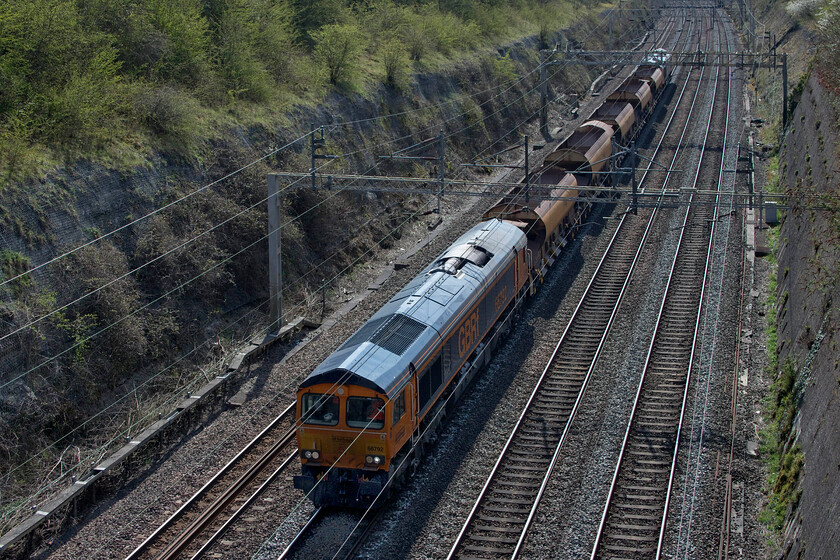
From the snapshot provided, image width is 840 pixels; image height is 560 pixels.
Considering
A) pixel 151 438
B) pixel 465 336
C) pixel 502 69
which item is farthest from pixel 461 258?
pixel 502 69

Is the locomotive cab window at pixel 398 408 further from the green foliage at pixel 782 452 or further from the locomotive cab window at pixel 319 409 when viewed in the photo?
the green foliage at pixel 782 452

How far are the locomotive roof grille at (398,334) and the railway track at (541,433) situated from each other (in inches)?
126

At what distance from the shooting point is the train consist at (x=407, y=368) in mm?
13641

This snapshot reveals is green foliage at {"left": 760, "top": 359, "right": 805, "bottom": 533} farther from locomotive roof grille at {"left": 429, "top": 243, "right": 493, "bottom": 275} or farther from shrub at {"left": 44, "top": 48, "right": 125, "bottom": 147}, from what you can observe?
shrub at {"left": 44, "top": 48, "right": 125, "bottom": 147}

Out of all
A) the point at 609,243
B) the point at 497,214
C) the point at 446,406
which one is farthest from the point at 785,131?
the point at 446,406

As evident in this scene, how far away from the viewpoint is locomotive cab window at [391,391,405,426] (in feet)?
45.2

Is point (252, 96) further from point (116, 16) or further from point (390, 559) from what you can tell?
point (390, 559)

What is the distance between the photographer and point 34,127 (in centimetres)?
1952

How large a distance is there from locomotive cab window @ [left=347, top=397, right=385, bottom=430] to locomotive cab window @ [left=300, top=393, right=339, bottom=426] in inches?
11.4

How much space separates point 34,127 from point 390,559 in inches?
570

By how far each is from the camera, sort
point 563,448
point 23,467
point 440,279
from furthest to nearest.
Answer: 1. point 440,279
2. point 563,448
3. point 23,467

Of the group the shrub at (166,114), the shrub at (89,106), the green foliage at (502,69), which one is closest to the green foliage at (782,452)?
the shrub at (166,114)

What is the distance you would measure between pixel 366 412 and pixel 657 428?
7217mm

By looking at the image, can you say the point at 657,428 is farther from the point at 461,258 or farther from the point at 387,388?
the point at 387,388
